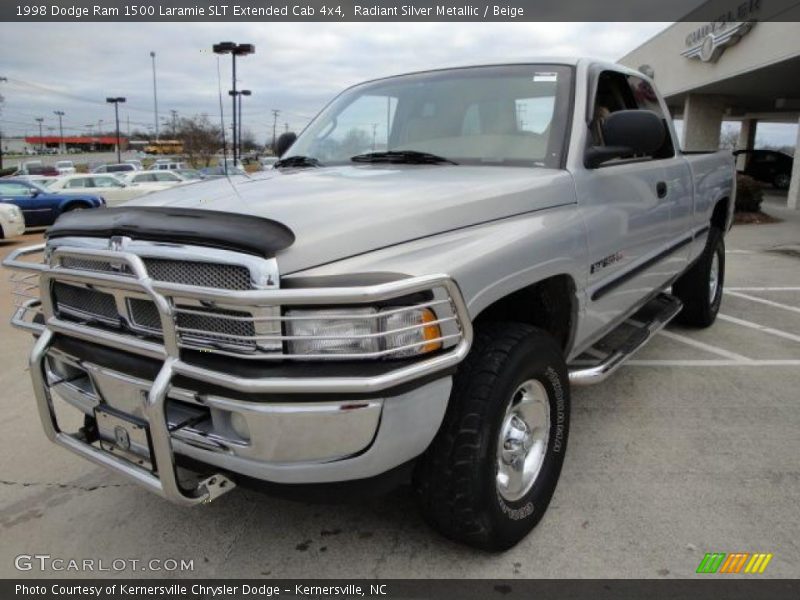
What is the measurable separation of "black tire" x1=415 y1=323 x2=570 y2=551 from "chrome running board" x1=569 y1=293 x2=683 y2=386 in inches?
24.8

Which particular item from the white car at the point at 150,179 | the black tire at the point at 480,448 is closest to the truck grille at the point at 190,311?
the black tire at the point at 480,448

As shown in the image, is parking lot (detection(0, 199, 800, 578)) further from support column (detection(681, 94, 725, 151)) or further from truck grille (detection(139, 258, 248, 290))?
support column (detection(681, 94, 725, 151))

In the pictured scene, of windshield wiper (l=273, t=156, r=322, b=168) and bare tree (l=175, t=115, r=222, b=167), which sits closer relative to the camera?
windshield wiper (l=273, t=156, r=322, b=168)

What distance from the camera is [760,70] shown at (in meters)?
16.9

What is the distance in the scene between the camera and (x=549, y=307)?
300cm

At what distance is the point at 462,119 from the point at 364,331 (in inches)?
70.5

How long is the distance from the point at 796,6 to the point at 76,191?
781 inches

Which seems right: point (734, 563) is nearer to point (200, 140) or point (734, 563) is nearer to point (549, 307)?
point (549, 307)

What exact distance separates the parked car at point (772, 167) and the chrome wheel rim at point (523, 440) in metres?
29.1

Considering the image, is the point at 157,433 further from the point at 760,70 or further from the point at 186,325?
the point at 760,70

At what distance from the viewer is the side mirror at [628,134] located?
298cm

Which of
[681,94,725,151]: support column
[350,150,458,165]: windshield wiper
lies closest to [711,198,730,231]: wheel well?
[350,150,458,165]: windshield wiper

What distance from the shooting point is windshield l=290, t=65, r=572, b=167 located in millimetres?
3154
